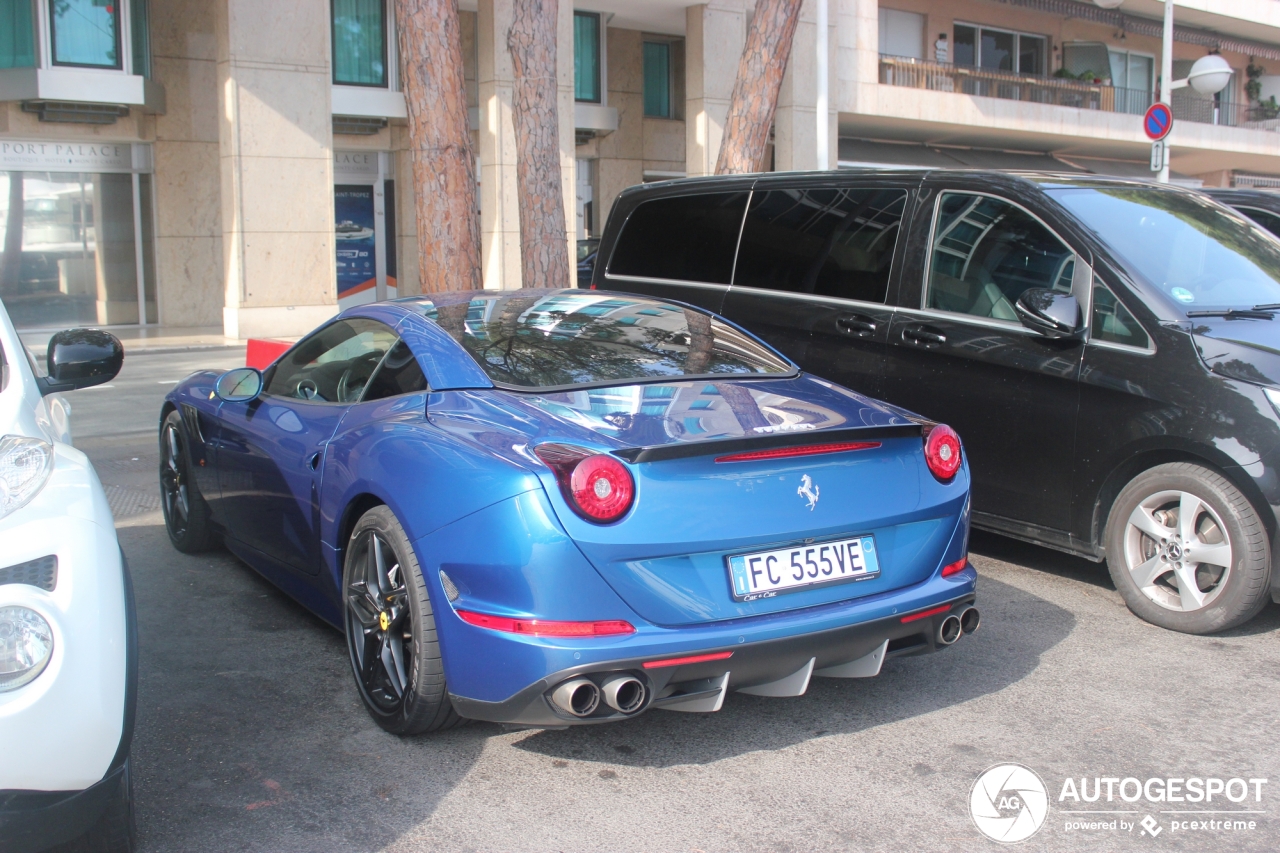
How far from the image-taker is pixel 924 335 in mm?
5703

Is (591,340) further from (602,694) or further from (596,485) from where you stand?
(602,694)

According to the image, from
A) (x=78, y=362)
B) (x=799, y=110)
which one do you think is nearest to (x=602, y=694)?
(x=78, y=362)

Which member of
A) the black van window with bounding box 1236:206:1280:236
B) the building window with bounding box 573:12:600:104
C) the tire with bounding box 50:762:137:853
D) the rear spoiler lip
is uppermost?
the building window with bounding box 573:12:600:104

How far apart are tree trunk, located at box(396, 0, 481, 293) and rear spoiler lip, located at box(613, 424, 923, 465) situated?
752 centimetres

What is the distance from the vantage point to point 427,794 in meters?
3.37

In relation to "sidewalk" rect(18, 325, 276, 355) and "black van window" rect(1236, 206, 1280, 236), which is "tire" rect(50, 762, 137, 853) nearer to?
"black van window" rect(1236, 206, 1280, 236)

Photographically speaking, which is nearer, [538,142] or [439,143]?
[439,143]

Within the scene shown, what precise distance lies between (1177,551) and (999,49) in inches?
1150

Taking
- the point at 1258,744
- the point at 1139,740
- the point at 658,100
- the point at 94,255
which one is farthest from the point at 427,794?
the point at 658,100

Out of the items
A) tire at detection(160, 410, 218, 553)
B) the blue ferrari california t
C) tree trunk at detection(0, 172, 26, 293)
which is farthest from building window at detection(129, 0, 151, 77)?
the blue ferrari california t

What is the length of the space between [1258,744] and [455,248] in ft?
27.9

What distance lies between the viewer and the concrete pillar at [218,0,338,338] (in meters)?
18.0

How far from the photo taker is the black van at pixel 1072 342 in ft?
15.4

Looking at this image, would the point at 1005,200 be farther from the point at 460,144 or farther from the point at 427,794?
the point at 460,144
